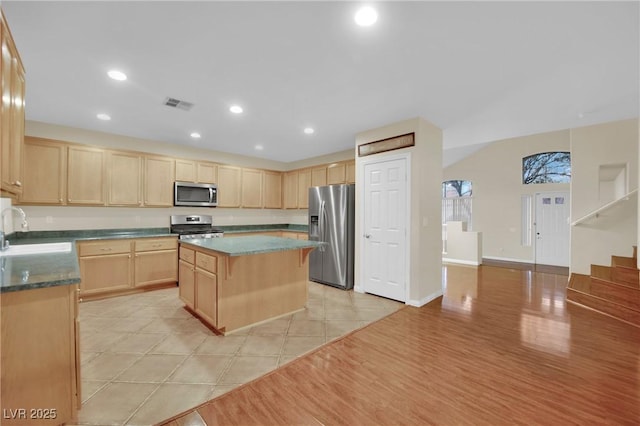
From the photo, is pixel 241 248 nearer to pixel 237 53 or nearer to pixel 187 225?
pixel 237 53

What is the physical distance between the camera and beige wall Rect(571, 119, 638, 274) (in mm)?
4578

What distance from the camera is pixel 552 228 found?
699 cm

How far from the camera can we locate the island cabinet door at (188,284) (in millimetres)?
3166

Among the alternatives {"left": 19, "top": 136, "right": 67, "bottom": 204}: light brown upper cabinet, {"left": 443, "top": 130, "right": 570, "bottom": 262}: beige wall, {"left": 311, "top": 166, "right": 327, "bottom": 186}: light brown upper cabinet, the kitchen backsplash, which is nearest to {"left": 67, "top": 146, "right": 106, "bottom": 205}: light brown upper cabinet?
{"left": 19, "top": 136, "right": 67, "bottom": 204}: light brown upper cabinet

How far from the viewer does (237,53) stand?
2.15 meters

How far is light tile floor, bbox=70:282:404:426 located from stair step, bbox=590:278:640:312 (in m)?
2.65

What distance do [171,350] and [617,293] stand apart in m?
5.20

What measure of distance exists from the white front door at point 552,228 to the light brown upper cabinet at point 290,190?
6.58 metres

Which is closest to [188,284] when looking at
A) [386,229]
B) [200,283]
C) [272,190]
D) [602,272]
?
[200,283]

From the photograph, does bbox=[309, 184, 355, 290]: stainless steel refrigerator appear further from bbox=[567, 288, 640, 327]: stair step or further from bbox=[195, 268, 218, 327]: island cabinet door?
bbox=[567, 288, 640, 327]: stair step

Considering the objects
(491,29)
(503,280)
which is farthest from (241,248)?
(503,280)

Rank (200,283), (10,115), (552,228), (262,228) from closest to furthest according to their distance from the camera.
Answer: (10,115) → (200,283) → (262,228) → (552,228)

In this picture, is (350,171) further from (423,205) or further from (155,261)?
(155,261)

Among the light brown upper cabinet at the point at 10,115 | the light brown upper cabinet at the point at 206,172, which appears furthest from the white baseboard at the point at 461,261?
the light brown upper cabinet at the point at 10,115
